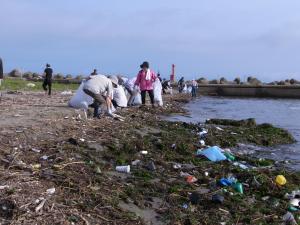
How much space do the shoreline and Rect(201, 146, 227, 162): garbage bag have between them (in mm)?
285

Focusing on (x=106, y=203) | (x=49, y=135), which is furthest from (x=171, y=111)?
(x=106, y=203)

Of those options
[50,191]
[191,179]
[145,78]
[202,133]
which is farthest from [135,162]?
[145,78]

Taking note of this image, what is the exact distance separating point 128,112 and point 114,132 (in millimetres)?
5104

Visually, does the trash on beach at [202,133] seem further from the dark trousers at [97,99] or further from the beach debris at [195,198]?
the beach debris at [195,198]

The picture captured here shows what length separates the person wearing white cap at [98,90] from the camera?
12.7 m

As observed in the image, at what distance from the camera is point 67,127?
10.5 m

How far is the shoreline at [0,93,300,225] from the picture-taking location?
5.83m

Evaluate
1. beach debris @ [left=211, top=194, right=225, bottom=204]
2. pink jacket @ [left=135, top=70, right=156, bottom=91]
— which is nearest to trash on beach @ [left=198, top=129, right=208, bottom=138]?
pink jacket @ [left=135, top=70, right=156, bottom=91]

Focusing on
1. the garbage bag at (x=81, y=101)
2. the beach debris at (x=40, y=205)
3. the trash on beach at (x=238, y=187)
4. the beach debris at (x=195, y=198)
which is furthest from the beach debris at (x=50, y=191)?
the garbage bag at (x=81, y=101)

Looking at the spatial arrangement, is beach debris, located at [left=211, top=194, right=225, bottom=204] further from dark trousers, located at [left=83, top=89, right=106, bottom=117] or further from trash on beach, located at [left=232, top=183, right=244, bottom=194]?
dark trousers, located at [left=83, top=89, right=106, bottom=117]

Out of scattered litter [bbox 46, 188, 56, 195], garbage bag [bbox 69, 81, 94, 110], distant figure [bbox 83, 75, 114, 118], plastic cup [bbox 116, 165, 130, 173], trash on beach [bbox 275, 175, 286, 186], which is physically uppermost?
distant figure [bbox 83, 75, 114, 118]

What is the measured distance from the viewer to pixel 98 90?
12.8 meters

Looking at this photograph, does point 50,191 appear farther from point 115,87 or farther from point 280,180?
point 115,87

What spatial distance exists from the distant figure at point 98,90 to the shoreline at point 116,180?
1886mm
